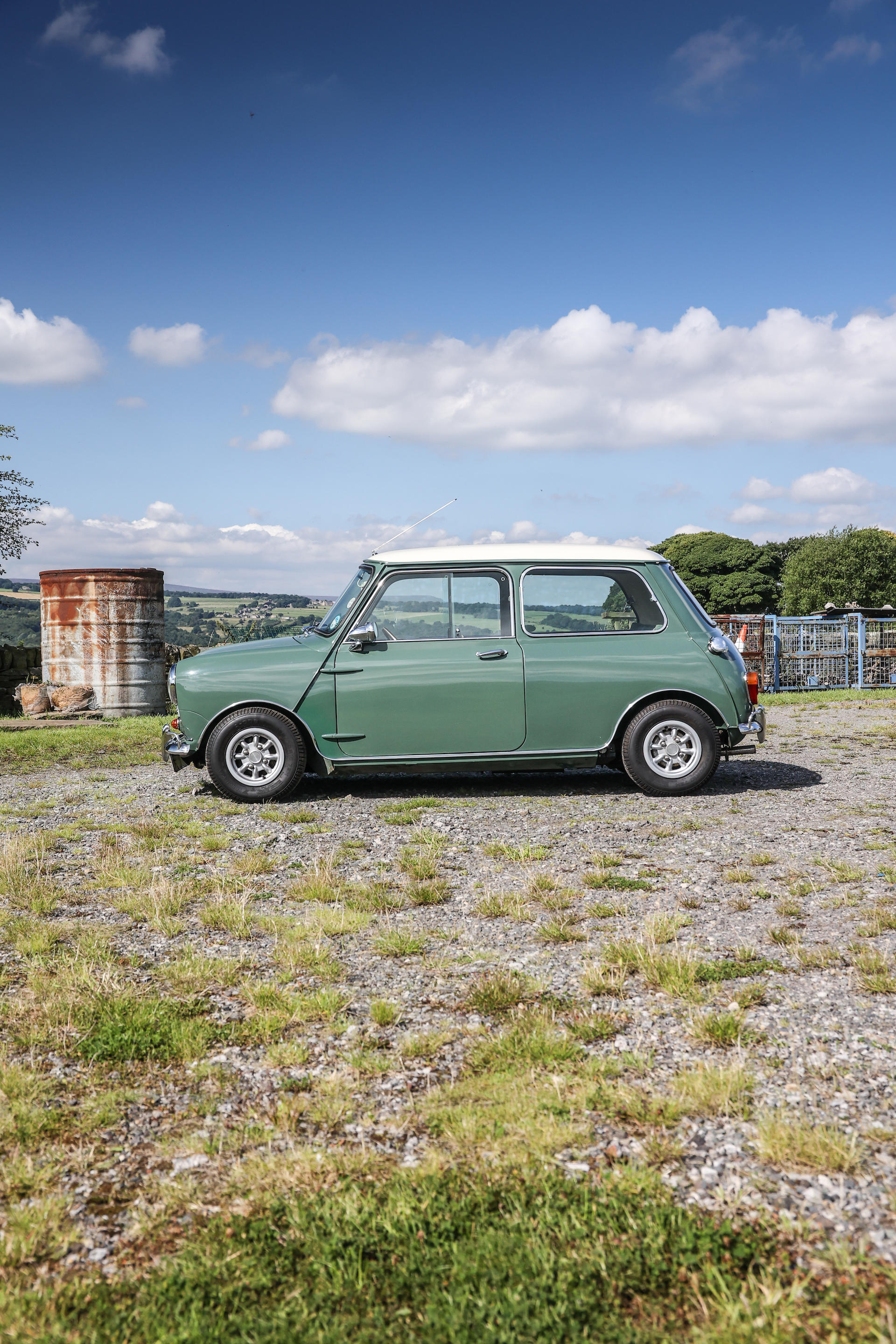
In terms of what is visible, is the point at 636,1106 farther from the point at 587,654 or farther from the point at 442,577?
the point at 442,577

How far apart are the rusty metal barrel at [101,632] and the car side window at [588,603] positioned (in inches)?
379

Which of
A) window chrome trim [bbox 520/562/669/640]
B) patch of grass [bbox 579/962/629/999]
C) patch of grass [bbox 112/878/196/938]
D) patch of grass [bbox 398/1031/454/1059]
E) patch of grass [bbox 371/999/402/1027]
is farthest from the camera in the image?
window chrome trim [bbox 520/562/669/640]

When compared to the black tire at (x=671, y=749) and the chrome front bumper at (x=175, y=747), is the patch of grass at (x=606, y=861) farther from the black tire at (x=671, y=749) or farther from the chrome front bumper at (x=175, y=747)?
the chrome front bumper at (x=175, y=747)

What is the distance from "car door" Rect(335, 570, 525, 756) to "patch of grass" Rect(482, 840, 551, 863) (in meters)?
1.69

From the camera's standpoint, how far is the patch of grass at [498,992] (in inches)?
142

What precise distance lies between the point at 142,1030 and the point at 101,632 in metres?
13.3

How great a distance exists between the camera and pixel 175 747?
803cm

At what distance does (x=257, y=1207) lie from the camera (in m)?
2.37

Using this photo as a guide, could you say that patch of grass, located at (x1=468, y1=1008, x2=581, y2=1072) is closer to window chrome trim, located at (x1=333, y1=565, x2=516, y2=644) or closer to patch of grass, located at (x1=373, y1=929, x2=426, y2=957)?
patch of grass, located at (x1=373, y1=929, x2=426, y2=957)

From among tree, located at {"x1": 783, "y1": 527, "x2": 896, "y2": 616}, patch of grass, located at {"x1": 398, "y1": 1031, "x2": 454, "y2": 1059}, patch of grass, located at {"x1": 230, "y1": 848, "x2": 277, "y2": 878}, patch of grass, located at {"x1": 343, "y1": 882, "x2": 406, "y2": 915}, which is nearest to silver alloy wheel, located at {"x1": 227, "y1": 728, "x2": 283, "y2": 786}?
patch of grass, located at {"x1": 230, "y1": 848, "x2": 277, "y2": 878}

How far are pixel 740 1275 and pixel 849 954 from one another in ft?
7.54

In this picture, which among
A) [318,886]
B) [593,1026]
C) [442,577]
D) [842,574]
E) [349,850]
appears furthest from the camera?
[842,574]

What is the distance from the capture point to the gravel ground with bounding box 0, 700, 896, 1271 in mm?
2516

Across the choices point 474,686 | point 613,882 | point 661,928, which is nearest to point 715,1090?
point 661,928
